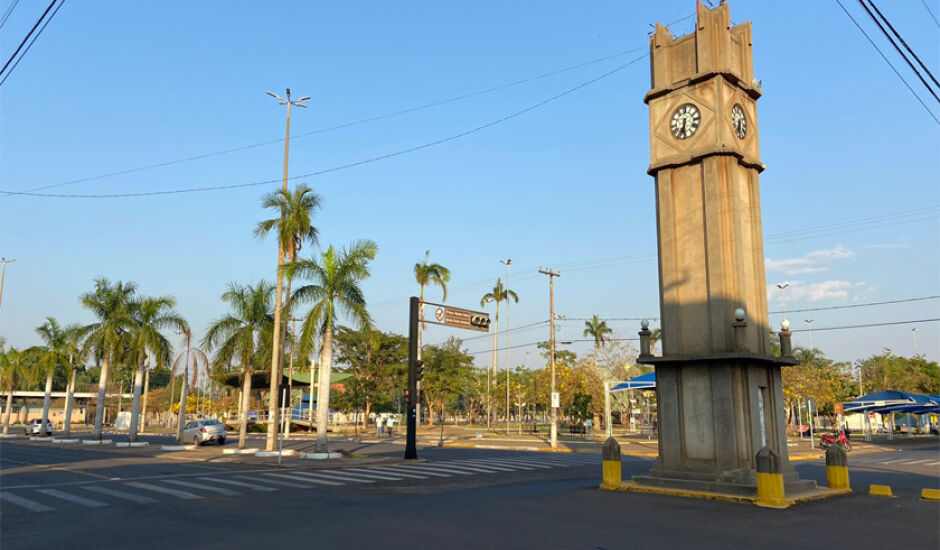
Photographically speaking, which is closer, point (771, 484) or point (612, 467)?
point (771, 484)

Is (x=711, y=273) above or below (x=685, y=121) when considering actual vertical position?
below

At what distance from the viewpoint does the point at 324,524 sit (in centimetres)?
1130

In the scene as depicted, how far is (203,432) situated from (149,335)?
6.91 metres

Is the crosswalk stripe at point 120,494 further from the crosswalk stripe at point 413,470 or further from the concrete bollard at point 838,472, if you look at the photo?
the concrete bollard at point 838,472

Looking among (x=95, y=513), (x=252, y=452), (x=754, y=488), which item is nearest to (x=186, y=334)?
(x=252, y=452)

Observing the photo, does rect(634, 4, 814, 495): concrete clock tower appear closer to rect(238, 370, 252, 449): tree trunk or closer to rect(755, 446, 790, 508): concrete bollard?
rect(755, 446, 790, 508): concrete bollard

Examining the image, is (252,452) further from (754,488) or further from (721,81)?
(721,81)

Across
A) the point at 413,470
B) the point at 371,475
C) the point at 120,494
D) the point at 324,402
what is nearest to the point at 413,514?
the point at 120,494

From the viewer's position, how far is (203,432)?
40.8 metres

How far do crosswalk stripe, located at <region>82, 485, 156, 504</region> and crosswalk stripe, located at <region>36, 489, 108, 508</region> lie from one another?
25.6 inches

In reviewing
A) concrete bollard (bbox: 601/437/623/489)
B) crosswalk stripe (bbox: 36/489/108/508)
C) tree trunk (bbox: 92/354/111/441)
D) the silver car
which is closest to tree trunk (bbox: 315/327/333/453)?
crosswalk stripe (bbox: 36/489/108/508)

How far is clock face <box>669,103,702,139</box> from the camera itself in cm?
1791

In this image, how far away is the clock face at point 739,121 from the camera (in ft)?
58.7

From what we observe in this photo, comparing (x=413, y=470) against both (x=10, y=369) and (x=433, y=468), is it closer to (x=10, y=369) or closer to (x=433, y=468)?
(x=433, y=468)
